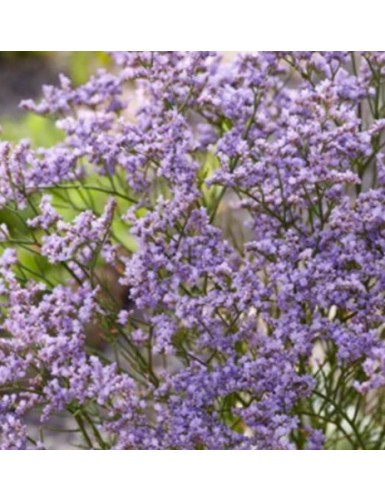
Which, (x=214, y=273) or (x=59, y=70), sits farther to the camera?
(x=59, y=70)

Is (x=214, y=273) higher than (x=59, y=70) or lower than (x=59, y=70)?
lower

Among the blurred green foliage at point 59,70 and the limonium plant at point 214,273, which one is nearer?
the limonium plant at point 214,273

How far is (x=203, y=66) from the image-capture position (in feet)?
5.16

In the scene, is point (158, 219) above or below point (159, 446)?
above

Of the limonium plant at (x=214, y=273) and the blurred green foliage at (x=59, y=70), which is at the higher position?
the blurred green foliage at (x=59, y=70)

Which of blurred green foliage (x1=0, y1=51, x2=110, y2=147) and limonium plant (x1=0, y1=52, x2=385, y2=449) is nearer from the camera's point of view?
limonium plant (x1=0, y1=52, x2=385, y2=449)

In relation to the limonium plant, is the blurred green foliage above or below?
above
